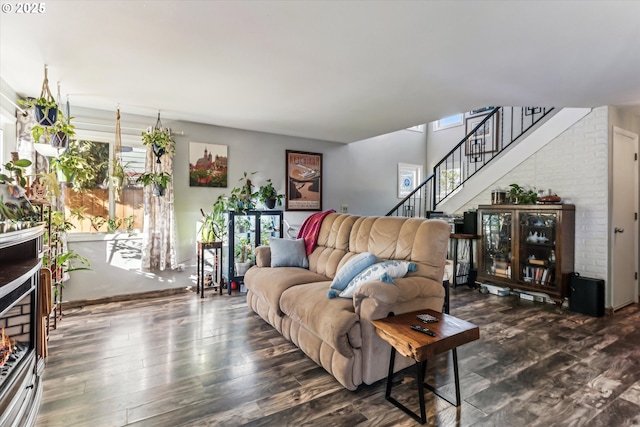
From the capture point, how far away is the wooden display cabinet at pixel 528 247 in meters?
3.88

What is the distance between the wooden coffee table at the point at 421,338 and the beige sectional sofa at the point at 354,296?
0.14 meters

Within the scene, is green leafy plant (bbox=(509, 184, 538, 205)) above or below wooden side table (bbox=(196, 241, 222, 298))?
above

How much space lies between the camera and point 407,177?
720cm

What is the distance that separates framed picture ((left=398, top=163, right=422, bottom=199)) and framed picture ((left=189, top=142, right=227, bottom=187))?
3870 millimetres

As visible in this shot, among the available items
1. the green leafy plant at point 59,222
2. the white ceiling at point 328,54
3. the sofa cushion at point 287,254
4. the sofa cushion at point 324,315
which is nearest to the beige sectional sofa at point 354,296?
the sofa cushion at point 324,315

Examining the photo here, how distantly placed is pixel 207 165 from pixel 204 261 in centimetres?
140

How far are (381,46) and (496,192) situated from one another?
3.28 meters

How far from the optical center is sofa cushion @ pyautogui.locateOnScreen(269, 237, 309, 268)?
11.8 feet

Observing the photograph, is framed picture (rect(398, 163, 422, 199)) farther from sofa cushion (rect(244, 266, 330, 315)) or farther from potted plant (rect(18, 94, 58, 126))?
potted plant (rect(18, 94, 58, 126))

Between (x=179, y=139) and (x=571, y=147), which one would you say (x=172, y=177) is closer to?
(x=179, y=139)

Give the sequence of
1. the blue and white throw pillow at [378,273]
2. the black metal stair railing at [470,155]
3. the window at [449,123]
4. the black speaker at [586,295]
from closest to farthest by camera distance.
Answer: the blue and white throw pillow at [378,273]
the black speaker at [586,295]
the black metal stair railing at [470,155]
the window at [449,123]

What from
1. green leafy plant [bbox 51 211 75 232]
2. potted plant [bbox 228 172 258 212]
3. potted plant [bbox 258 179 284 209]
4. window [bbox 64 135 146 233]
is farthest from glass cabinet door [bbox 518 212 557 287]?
green leafy plant [bbox 51 211 75 232]

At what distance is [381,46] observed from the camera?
2.27 metres

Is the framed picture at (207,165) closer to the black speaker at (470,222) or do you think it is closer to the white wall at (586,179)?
the black speaker at (470,222)
